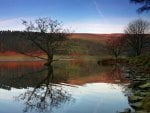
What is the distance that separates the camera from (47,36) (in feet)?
208

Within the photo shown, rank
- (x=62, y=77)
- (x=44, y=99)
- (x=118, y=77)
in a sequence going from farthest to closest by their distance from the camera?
(x=62, y=77)
(x=118, y=77)
(x=44, y=99)

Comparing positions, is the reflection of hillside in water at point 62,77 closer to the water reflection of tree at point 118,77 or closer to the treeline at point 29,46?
the water reflection of tree at point 118,77

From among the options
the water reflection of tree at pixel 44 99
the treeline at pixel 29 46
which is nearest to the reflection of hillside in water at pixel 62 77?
the water reflection of tree at pixel 44 99

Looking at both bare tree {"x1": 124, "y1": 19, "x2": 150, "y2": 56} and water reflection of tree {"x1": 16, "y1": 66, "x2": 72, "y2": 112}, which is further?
bare tree {"x1": 124, "y1": 19, "x2": 150, "y2": 56}

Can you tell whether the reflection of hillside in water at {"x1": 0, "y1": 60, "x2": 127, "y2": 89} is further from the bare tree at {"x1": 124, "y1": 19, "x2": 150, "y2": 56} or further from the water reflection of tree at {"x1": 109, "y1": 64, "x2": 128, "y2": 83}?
the bare tree at {"x1": 124, "y1": 19, "x2": 150, "y2": 56}

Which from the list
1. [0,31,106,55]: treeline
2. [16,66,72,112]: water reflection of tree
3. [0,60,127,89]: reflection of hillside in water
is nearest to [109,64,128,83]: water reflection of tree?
[0,60,127,89]: reflection of hillside in water

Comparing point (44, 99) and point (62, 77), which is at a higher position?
point (44, 99)

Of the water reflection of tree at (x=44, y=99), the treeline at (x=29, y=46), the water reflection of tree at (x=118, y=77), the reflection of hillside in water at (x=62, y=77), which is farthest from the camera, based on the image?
the treeline at (x=29, y=46)

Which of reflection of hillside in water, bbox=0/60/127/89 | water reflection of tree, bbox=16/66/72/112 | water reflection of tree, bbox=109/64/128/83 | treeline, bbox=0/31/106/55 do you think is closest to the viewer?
water reflection of tree, bbox=16/66/72/112

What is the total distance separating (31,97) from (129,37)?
7247cm

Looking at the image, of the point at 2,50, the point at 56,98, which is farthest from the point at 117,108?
the point at 2,50

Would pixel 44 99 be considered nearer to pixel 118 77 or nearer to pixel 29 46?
pixel 118 77

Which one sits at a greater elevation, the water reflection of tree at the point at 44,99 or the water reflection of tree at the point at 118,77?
the water reflection of tree at the point at 44,99

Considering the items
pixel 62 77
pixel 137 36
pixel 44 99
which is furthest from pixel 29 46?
pixel 44 99
